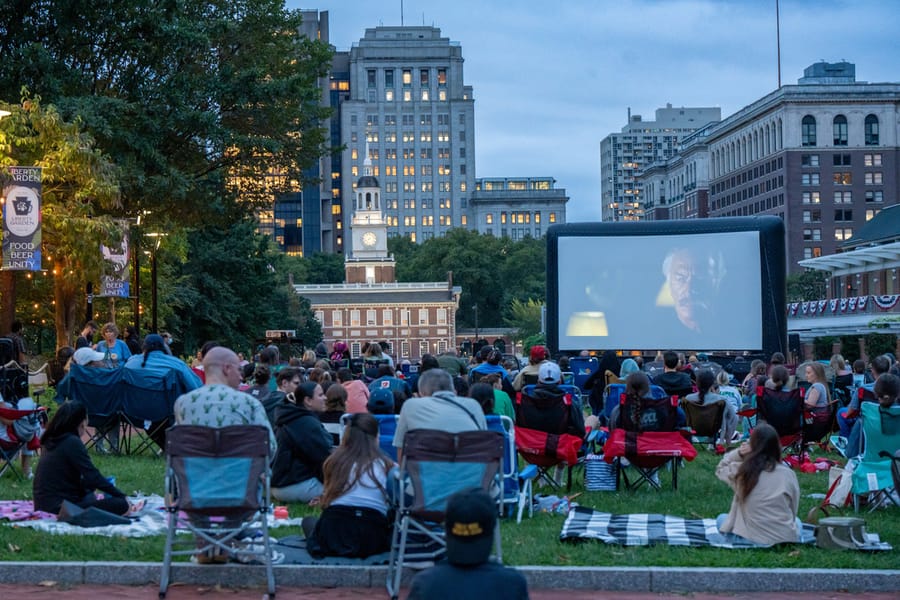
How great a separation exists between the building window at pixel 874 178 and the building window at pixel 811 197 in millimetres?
5323

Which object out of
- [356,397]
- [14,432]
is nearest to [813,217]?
[356,397]

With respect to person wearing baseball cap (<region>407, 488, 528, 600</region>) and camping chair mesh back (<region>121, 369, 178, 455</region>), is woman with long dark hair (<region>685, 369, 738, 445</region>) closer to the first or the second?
camping chair mesh back (<region>121, 369, 178, 455</region>)

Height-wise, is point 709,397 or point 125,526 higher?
point 709,397

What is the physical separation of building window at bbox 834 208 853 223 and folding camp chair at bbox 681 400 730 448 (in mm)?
113812

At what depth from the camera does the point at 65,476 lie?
1010 centimetres

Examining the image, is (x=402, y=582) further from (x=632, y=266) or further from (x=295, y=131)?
(x=295, y=131)

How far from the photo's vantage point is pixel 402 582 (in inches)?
321

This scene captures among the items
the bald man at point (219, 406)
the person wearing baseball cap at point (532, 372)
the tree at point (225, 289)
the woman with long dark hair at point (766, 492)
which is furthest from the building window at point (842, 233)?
the bald man at point (219, 406)

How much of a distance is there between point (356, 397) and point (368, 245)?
441ft

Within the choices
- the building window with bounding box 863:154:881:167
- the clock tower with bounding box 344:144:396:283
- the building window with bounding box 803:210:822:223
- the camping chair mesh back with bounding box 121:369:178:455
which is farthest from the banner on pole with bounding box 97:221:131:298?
the clock tower with bounding box 344:144:396:283

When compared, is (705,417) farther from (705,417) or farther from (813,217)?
(813,217)

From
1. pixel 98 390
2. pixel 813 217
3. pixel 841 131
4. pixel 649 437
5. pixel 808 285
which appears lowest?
pixel 649 437

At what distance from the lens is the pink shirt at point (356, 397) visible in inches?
554

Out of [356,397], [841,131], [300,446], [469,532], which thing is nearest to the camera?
[469,532]
